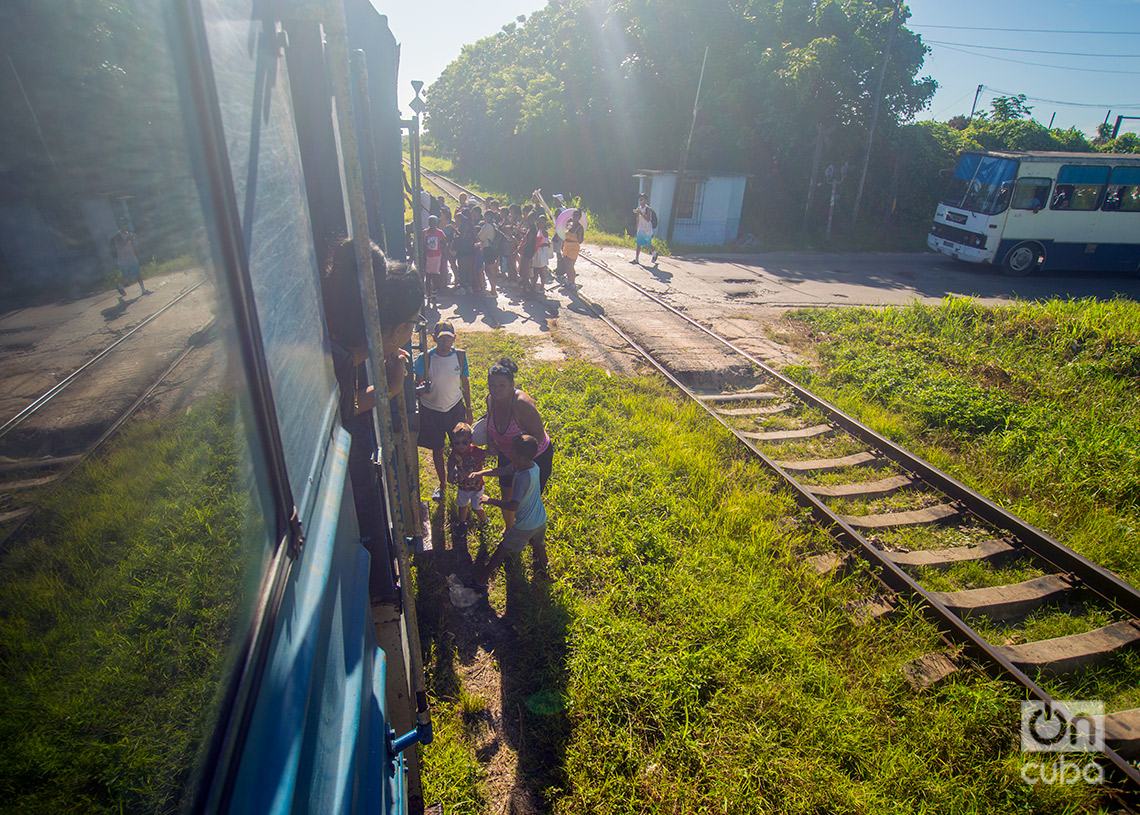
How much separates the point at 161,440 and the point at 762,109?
26.3m

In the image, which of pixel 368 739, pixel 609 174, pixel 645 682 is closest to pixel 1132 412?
pixel 645 682

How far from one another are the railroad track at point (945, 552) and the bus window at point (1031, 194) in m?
13.9

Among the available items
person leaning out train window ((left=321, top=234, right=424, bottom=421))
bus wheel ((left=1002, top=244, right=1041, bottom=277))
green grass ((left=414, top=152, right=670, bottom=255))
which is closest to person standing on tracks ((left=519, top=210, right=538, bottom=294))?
green grass ((left=414, top=152, right=670, bottom=255))

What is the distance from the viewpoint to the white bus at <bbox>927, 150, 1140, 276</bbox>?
16203 mm

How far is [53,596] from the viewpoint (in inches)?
23.5

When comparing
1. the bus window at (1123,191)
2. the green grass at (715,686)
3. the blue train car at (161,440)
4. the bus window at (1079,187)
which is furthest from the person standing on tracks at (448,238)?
the bus window at (1123,191)

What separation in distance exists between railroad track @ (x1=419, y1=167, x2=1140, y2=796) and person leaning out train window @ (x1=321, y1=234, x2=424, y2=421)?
12.2ft

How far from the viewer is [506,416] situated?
4363 mm

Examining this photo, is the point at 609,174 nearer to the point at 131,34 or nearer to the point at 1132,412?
the point at 1132,412

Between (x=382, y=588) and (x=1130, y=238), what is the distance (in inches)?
884

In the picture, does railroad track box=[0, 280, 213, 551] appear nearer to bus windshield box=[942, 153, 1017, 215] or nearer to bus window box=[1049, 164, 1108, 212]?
bus windshield box=[942, 153, 1017, 215]

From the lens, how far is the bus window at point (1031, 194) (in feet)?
53.2

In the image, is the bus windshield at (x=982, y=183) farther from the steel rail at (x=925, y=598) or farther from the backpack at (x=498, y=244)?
the steel rail at (x=925, y=598)

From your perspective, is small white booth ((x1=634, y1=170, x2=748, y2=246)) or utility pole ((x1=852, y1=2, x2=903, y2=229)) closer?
utility pole ((x1=852, y1=2, x2=903, y2=229))
